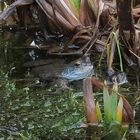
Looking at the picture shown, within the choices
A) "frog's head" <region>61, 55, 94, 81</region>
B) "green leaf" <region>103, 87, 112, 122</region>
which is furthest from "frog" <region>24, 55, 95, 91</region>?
"green leaf" <region>103, 87, 112, 122</region>

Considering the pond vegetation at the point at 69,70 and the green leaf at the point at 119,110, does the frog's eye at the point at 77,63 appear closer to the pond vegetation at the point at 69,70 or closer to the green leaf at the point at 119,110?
the pond vegetation at the point at 69,70

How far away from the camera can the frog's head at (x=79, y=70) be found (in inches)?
91.9

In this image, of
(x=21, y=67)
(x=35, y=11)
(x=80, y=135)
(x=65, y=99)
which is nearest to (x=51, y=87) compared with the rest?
(x=65, y=99)

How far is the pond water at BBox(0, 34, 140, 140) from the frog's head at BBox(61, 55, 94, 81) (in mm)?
73

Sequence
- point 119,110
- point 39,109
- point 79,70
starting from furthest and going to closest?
point 79,70 < point 39,109 < point 119,110

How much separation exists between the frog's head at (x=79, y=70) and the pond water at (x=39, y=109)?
0.07 m

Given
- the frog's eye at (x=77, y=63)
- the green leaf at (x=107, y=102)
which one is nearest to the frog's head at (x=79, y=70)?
the frog's eye at (x=77, y=63)

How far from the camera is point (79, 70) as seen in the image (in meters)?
2.40

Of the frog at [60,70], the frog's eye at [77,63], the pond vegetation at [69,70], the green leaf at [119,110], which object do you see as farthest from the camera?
the frog's eye at [77,63]

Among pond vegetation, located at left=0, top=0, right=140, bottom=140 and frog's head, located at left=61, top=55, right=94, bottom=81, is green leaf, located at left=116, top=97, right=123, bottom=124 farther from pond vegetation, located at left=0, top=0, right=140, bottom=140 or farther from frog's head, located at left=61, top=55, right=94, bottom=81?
frog's head, located at left=61, top=55, right=94, bottom=81

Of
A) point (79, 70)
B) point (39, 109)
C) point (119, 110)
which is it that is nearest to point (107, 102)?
point (119, 110)

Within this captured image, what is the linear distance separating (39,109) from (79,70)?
1.43 ft

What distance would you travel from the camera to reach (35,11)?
295cm

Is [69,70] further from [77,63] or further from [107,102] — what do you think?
[107,102]
